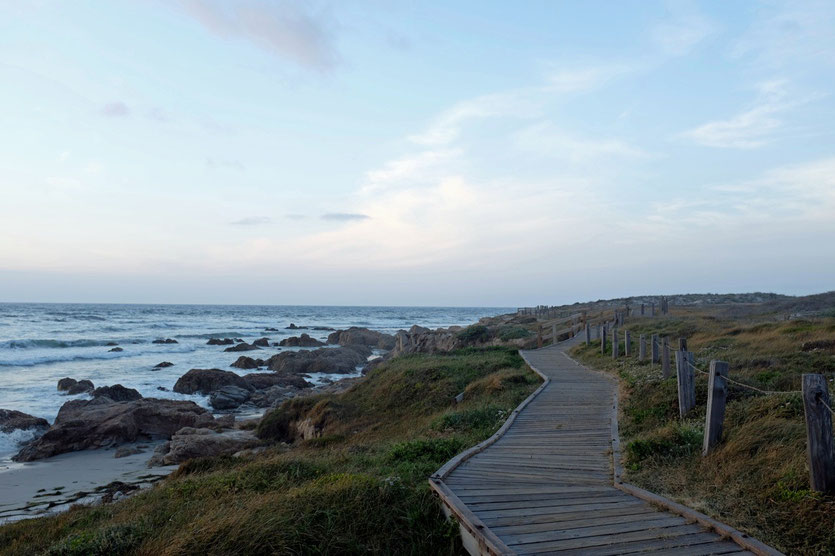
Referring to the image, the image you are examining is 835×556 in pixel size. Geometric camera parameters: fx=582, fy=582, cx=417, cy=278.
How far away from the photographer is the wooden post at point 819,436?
20.2ft

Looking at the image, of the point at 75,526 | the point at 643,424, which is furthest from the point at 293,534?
the point at 643,424

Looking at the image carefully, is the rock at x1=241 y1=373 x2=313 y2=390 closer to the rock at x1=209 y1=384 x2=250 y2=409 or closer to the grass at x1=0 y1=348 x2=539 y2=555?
the rock at x1=209 y1=384 x2=250 y2=409

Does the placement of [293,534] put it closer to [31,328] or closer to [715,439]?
[715,439]

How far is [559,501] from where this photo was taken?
22.8 feet

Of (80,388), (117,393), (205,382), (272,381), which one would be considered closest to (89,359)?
(80,388)

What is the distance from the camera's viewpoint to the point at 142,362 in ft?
140

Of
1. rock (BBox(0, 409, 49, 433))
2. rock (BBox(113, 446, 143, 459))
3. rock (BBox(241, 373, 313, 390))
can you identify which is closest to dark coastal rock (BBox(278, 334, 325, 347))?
rock (BBox(241, 373, 313, 390))

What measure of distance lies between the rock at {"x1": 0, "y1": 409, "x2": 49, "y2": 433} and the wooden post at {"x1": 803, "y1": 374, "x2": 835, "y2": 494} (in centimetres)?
2236

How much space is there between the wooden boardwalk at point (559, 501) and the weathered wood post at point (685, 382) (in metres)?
1.26

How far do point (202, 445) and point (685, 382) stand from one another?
1300 cm

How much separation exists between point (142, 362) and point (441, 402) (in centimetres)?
3297

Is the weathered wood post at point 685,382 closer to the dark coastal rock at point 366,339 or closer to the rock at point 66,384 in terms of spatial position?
the rock at point 66,384

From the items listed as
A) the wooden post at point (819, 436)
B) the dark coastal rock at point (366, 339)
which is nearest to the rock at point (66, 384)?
the dark coastal rock at point (366, 339)

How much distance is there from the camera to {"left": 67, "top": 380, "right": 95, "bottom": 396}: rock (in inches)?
1126
